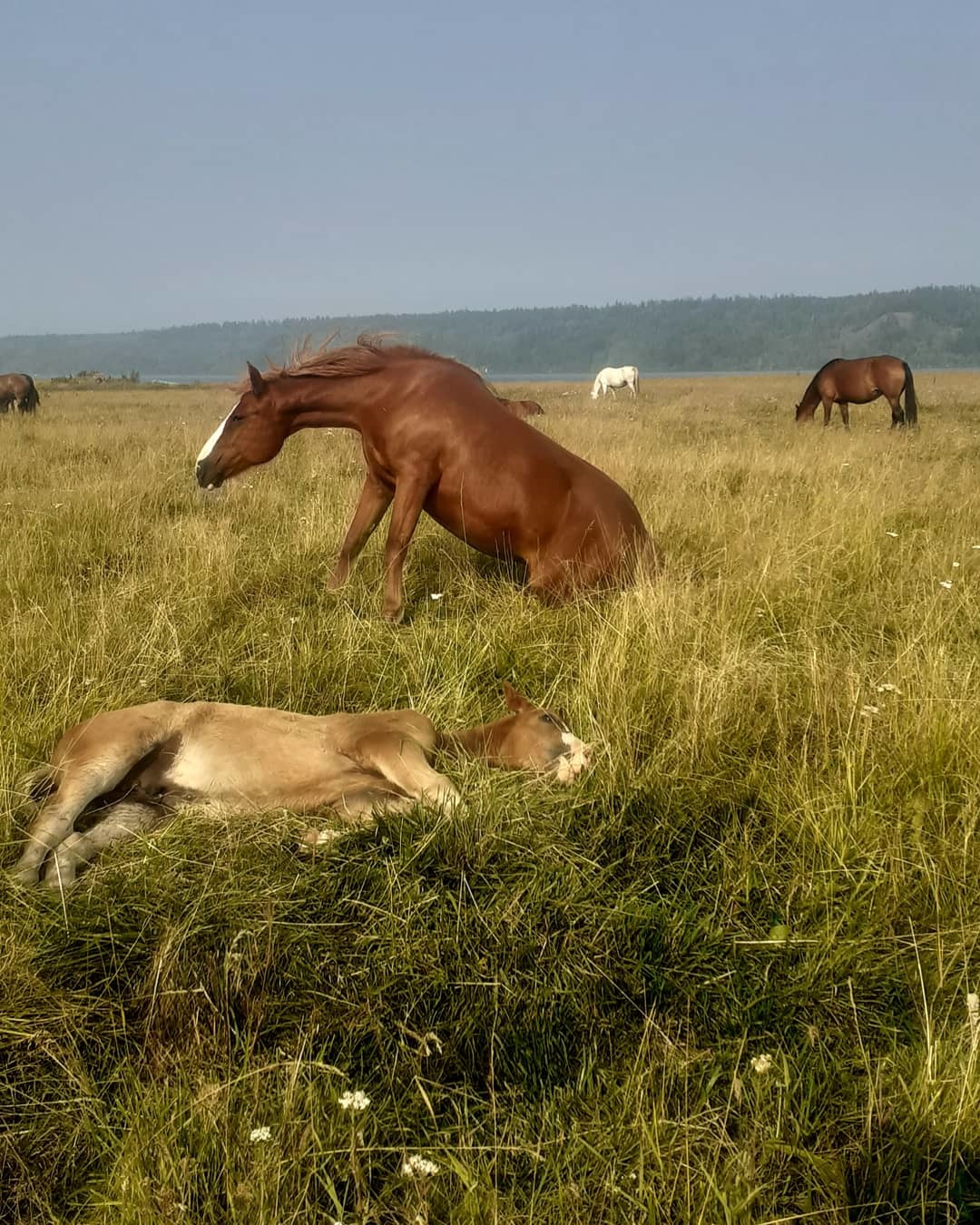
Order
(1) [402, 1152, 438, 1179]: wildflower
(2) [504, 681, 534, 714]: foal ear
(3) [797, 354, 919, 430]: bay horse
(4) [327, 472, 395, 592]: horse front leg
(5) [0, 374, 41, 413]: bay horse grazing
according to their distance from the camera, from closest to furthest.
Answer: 1. (1) [402, 1152, 438, 1179]: wildflower
2. (2) [504, 681, 534, 714]: foal ear
3. (4) [327, 472, 395, 592]: horse front leg
4. (3) [797, 354, 919, 430]: bay horse
5. (5) [0, 374, 41, 413]: bay horse grazing

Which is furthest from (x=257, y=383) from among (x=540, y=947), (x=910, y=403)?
(x=910, y=403)

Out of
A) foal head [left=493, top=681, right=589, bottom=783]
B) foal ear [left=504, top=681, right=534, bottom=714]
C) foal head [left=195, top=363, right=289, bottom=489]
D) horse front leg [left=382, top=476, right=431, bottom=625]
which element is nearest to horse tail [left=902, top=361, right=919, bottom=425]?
horse front leg [left=382, top=476, right=431, bottom=625]

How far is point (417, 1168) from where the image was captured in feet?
5.82

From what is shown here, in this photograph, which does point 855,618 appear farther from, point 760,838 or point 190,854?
point 190,854

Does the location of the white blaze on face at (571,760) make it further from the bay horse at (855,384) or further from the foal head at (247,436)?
the bay horse at (855,384)

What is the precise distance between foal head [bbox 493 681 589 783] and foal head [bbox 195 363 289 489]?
2.73 meters

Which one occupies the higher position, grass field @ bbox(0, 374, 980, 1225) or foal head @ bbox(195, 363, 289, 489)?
foal head @ bbox(195, 363, 289, 489)

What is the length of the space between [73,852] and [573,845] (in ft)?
5.15

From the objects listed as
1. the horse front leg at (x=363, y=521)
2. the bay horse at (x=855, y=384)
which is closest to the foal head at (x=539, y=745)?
the horse front leg at (x=363, y=521)

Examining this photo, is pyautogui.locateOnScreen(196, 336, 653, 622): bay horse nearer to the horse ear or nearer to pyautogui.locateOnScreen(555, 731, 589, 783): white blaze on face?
the horse ear

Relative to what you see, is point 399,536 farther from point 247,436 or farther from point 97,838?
point 97,838

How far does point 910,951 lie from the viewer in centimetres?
246

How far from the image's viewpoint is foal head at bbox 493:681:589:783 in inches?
128

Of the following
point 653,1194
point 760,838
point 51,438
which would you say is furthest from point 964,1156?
point 51,438
